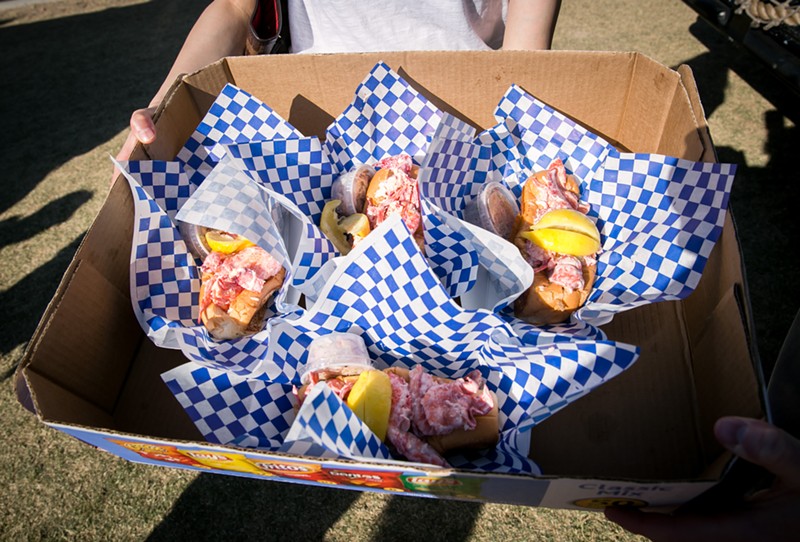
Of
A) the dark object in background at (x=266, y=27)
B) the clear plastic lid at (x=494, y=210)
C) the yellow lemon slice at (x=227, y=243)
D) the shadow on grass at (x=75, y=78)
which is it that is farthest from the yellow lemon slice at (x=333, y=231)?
the shadow on grass at (x=75, y=78)

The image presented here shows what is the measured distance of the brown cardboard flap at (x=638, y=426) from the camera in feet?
5.25

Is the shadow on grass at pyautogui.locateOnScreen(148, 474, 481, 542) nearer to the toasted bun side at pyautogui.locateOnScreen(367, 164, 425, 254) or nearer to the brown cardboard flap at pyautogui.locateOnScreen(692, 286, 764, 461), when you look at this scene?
the brown cardboard flap at pyautogui.locateOnScreen(692, 286, 764, 461)

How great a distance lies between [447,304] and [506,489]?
57 cm

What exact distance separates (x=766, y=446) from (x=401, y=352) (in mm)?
1030

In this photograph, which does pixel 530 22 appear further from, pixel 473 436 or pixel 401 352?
pixel 473 436

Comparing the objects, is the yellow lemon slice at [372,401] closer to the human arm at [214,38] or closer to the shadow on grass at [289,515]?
the shadow on grass at [289,515]

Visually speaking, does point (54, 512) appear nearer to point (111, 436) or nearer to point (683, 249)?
point (111, 436)

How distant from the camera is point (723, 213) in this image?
1.64m

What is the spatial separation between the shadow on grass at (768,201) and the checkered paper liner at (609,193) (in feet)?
3.34

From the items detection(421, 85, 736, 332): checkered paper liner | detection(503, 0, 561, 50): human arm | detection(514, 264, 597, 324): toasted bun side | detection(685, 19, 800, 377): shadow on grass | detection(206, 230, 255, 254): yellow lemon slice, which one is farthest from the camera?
detection(685, 19, 800, 377): shadow on grass

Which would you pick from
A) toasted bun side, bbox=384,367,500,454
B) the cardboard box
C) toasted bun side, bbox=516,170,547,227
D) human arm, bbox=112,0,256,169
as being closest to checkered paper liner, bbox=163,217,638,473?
toasted bun side, bbox=384,367,500,454

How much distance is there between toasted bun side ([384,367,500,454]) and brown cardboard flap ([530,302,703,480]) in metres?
0.30

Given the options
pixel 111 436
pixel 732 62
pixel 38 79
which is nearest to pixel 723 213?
pixel 111 436

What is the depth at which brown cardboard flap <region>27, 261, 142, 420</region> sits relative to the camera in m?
1.49
